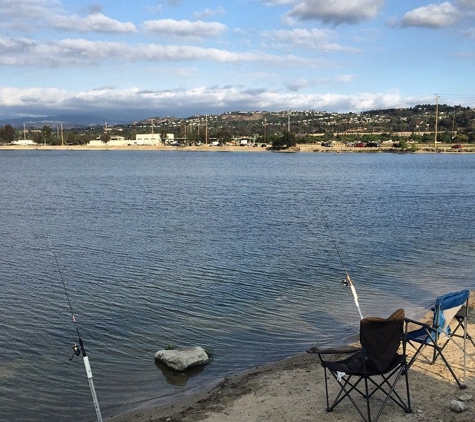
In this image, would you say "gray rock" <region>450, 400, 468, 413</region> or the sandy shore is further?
the sandy shore

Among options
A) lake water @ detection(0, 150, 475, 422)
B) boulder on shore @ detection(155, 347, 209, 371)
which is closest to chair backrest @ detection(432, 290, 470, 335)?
lake water @ detection(0, 150, 475, 422)

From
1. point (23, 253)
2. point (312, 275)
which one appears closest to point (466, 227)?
point (312, 275)

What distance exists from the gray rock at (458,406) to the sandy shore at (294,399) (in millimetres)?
56

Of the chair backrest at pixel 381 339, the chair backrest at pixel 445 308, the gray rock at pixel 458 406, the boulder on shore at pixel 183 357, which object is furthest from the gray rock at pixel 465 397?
the boulder on shore at pixel 183 357

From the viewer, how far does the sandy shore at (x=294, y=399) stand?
25.2 feet

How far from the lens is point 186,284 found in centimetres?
1723

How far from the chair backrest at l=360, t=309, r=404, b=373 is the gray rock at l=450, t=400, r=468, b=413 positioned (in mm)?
1043

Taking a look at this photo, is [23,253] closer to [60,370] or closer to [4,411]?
[60,370]

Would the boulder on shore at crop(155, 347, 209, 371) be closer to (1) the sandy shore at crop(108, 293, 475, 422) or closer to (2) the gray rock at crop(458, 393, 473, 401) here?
(1) the sandy shore at crop(108, 293, 475, 422)

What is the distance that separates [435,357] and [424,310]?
537 cm

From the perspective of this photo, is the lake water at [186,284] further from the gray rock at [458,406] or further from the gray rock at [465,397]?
the gray rock at [458,406]

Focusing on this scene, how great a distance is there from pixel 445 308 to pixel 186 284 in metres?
9.83

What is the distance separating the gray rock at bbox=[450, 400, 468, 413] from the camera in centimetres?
749

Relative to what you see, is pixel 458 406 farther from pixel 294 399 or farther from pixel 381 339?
pixel 294 399
